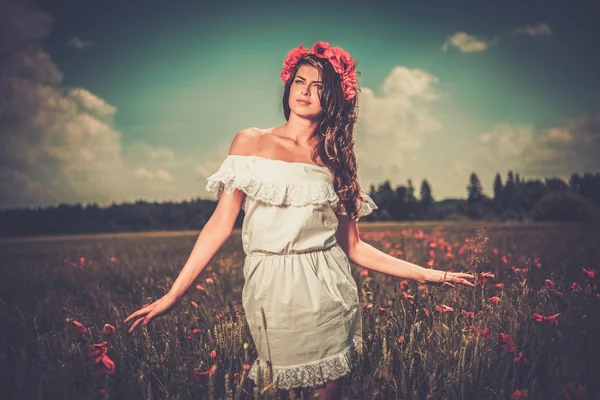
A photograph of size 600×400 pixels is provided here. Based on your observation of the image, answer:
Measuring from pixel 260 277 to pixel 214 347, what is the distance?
869mm

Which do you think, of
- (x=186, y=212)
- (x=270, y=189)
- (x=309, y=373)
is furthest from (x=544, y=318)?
(x=186, y=212)

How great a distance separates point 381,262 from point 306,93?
42.4 inches

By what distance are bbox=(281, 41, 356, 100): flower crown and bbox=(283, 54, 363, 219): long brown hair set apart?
33mm

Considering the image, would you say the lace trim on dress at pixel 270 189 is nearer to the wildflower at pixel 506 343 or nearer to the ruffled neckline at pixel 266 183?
the ruffled neckline at pixel 266 183

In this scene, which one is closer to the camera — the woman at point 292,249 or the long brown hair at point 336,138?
the woman at point 292,249

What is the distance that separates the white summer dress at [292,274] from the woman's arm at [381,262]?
351 mm

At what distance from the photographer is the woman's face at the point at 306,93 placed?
225cm

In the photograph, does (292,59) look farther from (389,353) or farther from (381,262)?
(389,353)

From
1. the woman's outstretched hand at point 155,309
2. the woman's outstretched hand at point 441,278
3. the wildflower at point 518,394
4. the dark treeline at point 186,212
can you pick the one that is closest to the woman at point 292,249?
the woman's outstretched hand at point 155,309

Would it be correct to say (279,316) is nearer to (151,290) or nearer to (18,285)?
(151,290)

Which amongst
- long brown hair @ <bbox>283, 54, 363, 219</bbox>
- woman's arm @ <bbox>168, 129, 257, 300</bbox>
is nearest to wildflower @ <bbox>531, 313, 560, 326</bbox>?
long brown hair @ <bbox>283, 54, 363, 219</bbox>

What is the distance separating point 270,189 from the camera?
1.97m

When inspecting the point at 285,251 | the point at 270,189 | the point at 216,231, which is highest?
the point at 270,189

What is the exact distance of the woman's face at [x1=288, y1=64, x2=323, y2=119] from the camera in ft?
7.39
